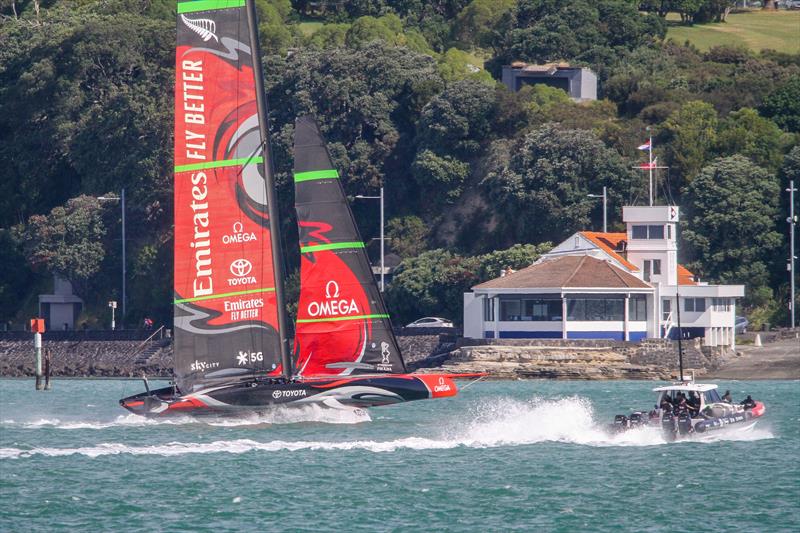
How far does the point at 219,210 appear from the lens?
1834 inches

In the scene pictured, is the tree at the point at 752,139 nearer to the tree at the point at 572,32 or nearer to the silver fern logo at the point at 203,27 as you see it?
the tree at the point at 572,32

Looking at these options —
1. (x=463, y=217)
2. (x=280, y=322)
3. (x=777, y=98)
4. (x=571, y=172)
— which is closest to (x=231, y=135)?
(x=280, y=322)

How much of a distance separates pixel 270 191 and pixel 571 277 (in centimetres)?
3995

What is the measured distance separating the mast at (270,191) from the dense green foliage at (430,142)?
4807 centimetres

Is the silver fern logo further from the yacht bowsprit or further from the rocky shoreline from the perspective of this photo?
the rocky shoreline

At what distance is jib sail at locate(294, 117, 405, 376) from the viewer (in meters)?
48.0

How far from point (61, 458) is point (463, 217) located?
65680 mm

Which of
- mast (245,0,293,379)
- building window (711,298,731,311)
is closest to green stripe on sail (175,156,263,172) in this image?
mast (245,0,293,379)

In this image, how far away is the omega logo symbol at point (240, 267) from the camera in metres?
46.9

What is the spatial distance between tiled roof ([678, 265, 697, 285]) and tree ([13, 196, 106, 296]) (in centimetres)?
4206

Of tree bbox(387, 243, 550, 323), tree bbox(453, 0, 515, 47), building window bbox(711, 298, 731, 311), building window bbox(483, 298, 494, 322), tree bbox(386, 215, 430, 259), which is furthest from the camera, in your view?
tree bbox(453, 0, 515, 47)

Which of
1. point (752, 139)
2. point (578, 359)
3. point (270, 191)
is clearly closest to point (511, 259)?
point (578, 359)

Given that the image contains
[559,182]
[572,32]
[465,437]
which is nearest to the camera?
[465,437]

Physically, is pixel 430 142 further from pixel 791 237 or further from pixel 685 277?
pixel 791 237
